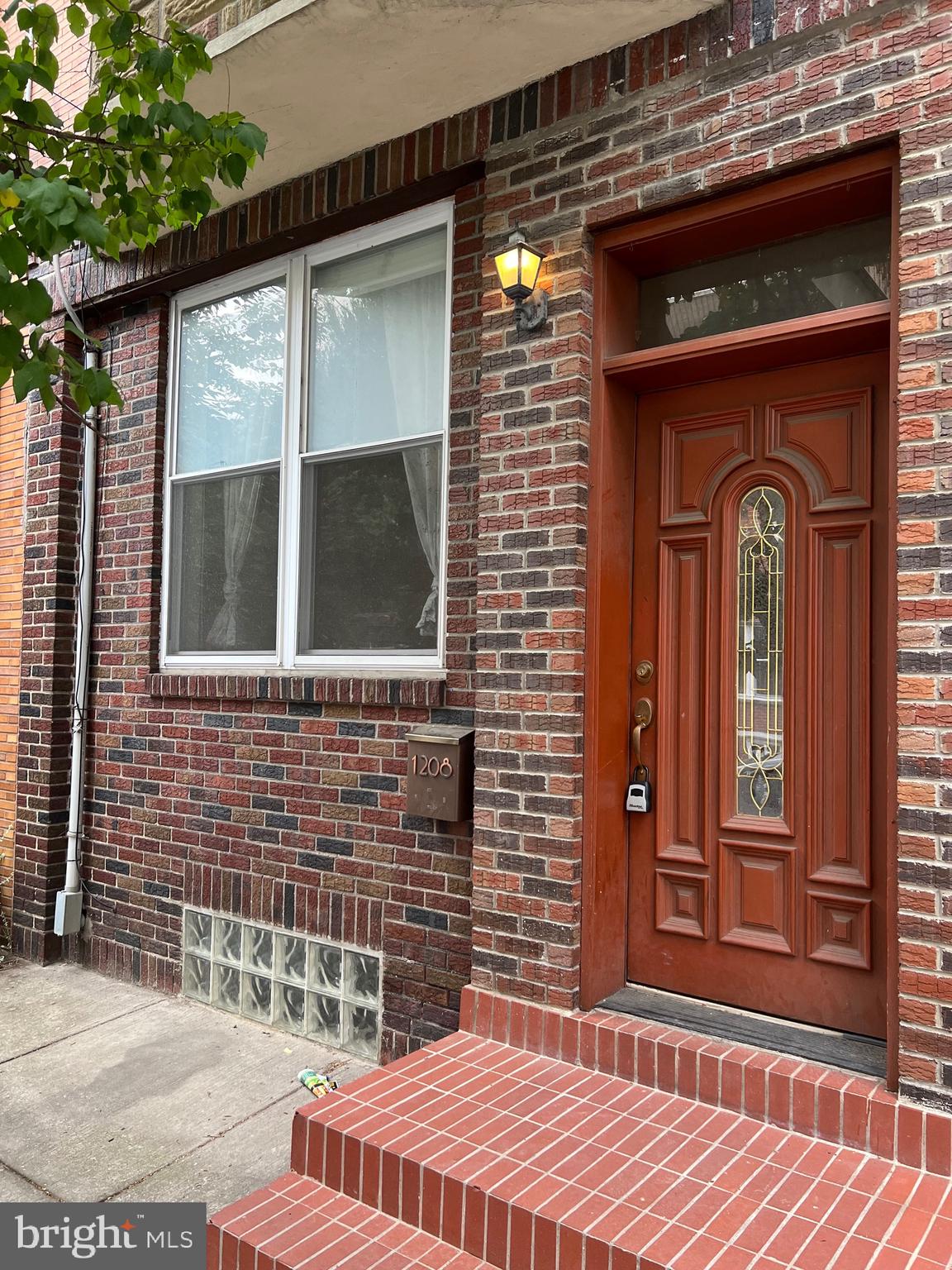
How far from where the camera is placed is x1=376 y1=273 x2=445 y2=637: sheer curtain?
→ 159 inches

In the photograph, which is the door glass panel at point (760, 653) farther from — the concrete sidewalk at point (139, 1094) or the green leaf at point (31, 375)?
the green leaf at point (31, 375)

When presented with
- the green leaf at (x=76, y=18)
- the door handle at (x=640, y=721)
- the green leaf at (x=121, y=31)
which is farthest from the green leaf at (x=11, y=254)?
the door handle at (x=640, y=721)

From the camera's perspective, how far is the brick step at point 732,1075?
2.50 meters

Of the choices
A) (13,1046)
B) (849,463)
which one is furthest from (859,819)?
(13,1046)

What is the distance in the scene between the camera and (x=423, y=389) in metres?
4.11

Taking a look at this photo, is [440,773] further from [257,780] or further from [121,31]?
[121,31]

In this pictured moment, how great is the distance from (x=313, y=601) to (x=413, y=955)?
171 cm

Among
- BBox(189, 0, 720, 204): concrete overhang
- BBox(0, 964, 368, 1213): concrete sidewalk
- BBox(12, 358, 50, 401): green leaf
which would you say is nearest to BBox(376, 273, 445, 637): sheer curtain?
BBox(189, 0, 720, 204): concrete overhang

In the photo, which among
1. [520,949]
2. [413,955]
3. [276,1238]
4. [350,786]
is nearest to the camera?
[276,1238]

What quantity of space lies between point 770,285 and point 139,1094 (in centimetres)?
396

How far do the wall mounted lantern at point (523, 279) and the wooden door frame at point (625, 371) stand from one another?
8.2 inches

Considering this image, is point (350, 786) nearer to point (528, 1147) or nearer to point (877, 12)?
point (528, 1147)

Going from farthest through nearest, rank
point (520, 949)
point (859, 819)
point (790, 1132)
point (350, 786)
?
point (350, 786) < point (520, 949) < point (859, 819) < point (790, 1132)

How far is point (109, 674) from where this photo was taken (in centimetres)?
533
